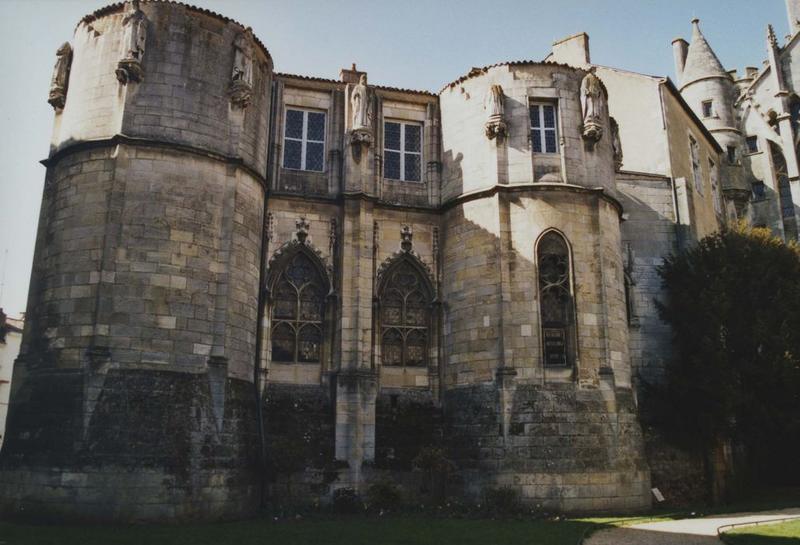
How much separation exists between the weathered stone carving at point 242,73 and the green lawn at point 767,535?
14410mm

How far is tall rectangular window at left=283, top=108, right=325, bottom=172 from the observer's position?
20.3 m

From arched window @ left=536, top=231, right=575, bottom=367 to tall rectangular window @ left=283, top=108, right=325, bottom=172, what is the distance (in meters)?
6.93

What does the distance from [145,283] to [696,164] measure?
20.7 meters

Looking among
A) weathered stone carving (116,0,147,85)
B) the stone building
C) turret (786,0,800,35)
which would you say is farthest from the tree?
turret (786,0,800,35)

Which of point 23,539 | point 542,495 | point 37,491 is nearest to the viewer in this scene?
point 23,539

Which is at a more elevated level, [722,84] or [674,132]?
[722,84]

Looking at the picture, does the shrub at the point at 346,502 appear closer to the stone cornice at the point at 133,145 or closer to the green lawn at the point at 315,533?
the green lawn at the point at 315,533

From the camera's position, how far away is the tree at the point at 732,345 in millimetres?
19438

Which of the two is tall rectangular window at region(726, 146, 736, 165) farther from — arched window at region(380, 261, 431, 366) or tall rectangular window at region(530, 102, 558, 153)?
arched window at region(380, 261, 431, 366)

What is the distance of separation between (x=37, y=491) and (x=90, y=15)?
11557mm

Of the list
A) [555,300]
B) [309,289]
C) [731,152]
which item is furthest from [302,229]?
[731,152]

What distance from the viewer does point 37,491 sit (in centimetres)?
1412

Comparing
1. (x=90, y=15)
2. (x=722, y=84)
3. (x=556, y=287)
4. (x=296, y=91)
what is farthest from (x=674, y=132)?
(x=90, y=15)

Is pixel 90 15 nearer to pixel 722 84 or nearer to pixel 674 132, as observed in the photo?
pixel 674 132
